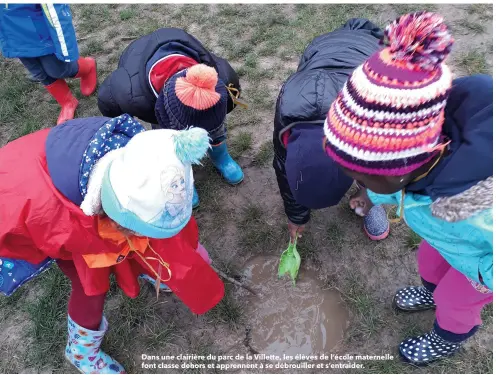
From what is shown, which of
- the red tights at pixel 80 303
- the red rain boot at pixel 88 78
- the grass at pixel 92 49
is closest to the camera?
the red tights at pixel 80 303

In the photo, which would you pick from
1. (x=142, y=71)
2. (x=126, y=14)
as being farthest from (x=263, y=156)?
(x=126, y=14)

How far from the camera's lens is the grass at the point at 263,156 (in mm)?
2318

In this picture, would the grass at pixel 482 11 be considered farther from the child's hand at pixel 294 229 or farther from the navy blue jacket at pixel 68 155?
the navy blue jacket at pixel 68 155

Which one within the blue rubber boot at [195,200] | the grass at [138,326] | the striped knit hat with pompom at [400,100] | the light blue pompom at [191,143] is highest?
the striped knit hat with pompom at [400,100]

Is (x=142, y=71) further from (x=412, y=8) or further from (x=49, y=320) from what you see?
(x=412, y=8)

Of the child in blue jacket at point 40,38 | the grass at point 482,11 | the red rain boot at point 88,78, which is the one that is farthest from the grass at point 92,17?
the grass at point 482,11

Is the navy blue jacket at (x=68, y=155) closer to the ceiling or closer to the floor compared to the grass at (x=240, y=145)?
closer to the ceiling

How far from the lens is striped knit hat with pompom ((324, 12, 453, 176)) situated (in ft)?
2.83

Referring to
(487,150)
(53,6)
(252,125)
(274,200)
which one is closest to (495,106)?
(487,150)

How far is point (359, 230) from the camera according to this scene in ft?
6.57

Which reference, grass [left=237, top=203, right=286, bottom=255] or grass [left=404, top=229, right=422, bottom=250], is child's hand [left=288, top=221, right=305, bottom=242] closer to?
grass [left=237, top=203, right=286, bottom=255]

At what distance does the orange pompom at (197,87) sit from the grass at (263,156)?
79 cm

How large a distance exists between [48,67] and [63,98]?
24cm

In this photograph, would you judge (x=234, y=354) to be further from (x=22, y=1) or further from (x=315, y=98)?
(x=22, y=1)
